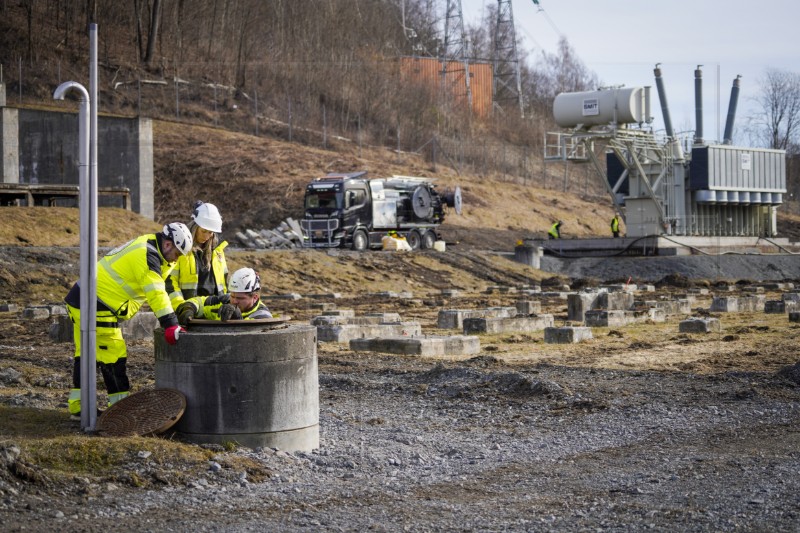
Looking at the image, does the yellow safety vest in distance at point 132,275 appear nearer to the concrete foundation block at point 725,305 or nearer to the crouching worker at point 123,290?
the crouching worker at point 123,290

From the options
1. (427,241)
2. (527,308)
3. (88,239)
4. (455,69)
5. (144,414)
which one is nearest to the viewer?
(144,414)

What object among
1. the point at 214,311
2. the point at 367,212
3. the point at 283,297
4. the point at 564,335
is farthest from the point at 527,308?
the point at 367,212

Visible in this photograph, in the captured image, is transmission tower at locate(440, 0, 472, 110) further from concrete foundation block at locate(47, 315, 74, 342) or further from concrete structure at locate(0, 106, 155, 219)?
concrete foundation block at locate(47, 315, 74, 342)

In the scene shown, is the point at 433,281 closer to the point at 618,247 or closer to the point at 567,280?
the point at 567,280

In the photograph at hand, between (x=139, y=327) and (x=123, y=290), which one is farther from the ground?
(x=123, y=290)

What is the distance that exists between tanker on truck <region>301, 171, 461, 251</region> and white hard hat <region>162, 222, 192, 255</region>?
28737 mm

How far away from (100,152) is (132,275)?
31298 mm

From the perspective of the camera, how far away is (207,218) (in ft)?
29.6

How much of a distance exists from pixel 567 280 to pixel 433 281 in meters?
5.57

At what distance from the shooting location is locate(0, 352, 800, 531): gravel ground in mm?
6230

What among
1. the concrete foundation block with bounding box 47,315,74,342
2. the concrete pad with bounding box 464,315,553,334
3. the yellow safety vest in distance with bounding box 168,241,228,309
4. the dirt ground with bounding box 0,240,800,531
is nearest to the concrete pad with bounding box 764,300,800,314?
the concrete pad with bounding box 464,315,553,334

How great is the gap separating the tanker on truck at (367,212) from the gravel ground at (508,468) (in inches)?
1009

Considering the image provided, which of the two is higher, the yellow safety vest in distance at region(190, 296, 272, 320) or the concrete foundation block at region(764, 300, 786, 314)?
the yellow safety vest in distance at region(190, 296, 272, 320)

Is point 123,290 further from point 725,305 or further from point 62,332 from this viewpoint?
point 725,305
